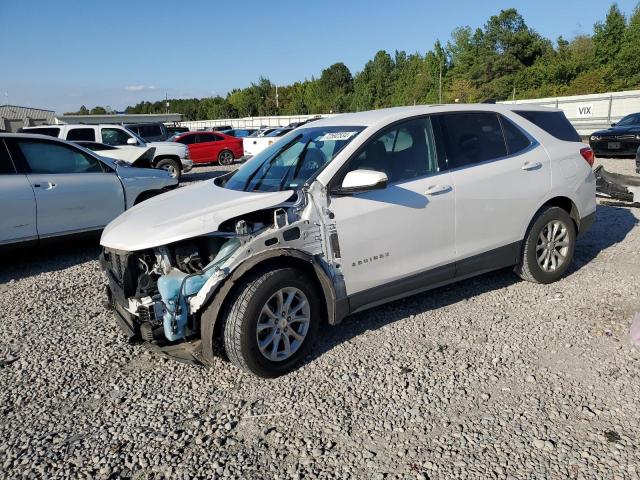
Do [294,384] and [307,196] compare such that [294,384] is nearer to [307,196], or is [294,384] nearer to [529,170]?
[307,196]

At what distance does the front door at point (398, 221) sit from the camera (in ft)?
12.4

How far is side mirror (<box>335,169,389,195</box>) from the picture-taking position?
3570 millimetres

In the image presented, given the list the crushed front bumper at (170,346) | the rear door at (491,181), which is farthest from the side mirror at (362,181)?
the crushed front bumper at (170,346)

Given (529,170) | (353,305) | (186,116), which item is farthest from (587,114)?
(186,116)

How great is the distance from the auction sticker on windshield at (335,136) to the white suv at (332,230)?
2 cm

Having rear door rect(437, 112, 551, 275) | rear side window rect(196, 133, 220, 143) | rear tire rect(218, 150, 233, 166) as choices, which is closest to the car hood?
rear door rect(437, 112, 551, 275)

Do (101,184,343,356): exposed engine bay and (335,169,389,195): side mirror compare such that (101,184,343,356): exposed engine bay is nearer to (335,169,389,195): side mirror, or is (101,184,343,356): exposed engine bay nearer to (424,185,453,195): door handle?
(335,169,389,195): side mirror

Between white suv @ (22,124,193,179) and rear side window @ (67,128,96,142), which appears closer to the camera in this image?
white suv @ (22,124,193,179)

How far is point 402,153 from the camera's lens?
4152 mm

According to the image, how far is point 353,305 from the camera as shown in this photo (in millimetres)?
3832

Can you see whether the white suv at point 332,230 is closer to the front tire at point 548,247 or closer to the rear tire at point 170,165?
the front tire at point 548,247

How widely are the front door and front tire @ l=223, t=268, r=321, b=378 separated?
0.38 meters

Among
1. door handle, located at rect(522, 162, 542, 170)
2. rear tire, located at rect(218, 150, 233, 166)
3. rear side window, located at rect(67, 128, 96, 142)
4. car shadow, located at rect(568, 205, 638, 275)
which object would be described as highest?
rear side window, located at rect(67, 128, 96, 142)

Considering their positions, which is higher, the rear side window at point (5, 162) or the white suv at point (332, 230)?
the rear side window at point (5, 162)
